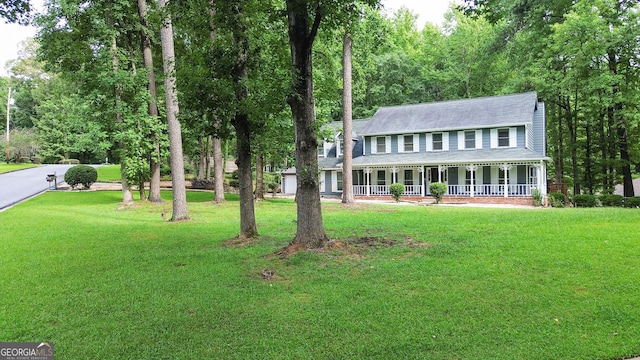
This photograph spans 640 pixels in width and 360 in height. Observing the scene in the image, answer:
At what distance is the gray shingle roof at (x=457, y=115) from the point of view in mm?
22422

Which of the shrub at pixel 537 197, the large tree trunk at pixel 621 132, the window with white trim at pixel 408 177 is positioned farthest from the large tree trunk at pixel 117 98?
the large tree trunk at pixel 621 132

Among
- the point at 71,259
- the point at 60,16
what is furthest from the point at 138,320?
the point at 60,16

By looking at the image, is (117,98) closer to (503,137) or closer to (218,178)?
(218,178)

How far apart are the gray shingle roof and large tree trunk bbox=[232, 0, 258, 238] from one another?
702 inches

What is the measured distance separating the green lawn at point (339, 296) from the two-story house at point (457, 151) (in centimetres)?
1286

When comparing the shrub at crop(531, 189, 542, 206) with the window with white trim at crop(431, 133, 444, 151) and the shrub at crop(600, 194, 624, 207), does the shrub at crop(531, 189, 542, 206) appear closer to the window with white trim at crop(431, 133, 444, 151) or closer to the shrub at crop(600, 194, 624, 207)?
the shrub at crop(600, 194, 624, 207)

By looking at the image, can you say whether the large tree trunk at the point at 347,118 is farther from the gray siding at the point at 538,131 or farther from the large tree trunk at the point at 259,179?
the gray siding at the point at 538,131

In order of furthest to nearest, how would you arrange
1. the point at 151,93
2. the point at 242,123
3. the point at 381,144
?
the point at 381,144 → the point at 151,93 → the point at 242,123

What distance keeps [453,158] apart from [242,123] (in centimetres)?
1703

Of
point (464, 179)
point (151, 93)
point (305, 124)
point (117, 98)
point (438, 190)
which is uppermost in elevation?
point (151, 93)

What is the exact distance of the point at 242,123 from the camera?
883 centimetres

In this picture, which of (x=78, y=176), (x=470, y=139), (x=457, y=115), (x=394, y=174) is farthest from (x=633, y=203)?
(x=78, y=176)

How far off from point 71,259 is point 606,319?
27.3ft

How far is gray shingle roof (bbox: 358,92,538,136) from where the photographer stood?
22422 millimetres
